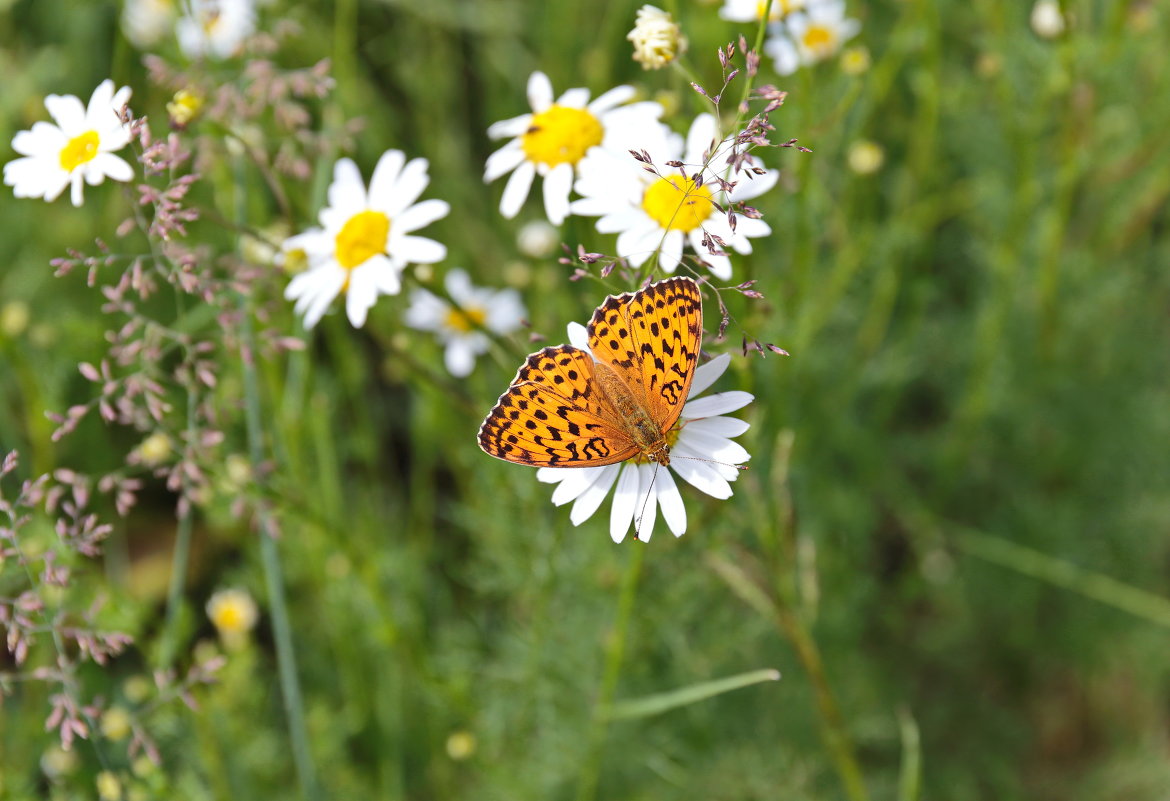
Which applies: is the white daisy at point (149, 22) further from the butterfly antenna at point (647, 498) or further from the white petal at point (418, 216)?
the butterfly antenna at point (647, 498)

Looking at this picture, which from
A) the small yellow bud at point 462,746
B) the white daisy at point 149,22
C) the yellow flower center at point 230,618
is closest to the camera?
the small yellow bud at point 462,746

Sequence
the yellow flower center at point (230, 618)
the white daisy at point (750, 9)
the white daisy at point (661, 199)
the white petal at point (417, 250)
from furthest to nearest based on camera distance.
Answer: the yellow flower center at point (230, 618), the white daisy at point (750, 9), the white petal at point (417, 250), the white daisy at point (661, 199)

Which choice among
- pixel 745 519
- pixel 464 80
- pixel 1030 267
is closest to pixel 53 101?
pixel 745 519

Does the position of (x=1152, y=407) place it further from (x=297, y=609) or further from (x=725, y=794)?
(x=297, y=609)

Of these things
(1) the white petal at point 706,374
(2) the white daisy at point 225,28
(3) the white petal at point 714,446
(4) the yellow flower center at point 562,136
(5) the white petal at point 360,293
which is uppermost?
(2) the white daisy at point 225,28

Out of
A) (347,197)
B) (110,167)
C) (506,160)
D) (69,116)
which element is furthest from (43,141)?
(506,160)

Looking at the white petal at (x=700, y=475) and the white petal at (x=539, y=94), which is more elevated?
the white petal at (x=539, y=94)

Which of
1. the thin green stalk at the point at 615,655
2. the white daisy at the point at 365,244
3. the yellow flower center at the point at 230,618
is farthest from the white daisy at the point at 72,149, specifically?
the yellow flower center at the point at 230,618
